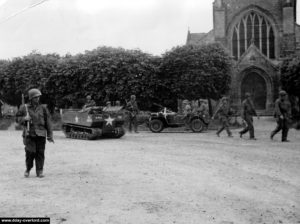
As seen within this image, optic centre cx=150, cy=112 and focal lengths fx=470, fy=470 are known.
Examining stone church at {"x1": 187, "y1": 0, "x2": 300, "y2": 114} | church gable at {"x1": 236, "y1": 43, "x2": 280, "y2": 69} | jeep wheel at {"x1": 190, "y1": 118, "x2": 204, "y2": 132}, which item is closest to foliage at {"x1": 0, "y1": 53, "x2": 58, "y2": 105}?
jeep wheel at {"x1": 190, "y1": 118, "x2": 204, "y2": 132}

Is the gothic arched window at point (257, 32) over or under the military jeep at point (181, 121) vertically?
over

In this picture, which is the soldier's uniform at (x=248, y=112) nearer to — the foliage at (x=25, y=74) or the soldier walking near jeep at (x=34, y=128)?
the soldier walking near jeep at (x=34, y=128)

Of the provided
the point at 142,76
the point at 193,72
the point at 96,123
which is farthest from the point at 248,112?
the point at 142,76

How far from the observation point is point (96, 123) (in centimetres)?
1891

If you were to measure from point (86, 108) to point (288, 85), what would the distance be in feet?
46.5

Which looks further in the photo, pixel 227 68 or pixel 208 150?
pixel 227 68

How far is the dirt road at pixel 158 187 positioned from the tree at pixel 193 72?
14.8m

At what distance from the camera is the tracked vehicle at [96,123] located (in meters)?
18.8

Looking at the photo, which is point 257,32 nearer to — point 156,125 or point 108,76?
point 108,76

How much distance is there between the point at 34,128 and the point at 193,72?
20.0 m

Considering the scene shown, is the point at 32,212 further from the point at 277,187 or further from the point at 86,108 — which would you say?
the point at 86,108

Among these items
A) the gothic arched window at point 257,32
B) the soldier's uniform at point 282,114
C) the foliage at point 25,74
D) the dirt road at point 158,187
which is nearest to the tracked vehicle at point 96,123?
the dirt road at point 158,187

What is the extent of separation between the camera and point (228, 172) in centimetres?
1002

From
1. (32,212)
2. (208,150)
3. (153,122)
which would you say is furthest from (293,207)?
(153,122)
